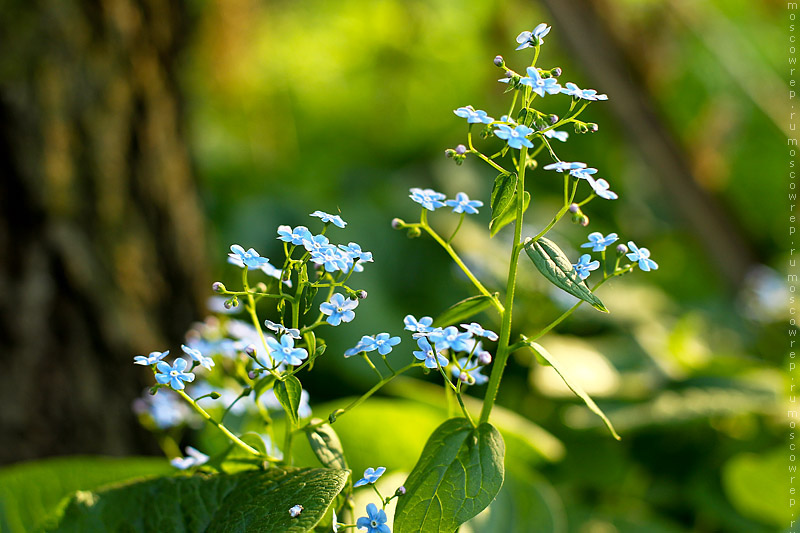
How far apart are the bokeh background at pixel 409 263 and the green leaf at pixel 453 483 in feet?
1.19

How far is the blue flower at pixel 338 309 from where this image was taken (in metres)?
0.51

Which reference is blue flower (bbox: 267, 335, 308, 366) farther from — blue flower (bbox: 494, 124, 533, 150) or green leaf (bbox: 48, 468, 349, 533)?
blue flower (bbox: 494, 124, 533, 150)

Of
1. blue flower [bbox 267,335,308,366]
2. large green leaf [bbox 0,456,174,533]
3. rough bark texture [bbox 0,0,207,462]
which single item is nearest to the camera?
blue flower [bbox 267,335,308,366]

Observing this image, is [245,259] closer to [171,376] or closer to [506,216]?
[171,376]

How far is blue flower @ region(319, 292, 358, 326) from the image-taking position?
51 cm

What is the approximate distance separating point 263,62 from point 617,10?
7.04 feet

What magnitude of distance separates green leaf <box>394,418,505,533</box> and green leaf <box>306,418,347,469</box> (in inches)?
2.8

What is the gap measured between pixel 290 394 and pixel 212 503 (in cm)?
15

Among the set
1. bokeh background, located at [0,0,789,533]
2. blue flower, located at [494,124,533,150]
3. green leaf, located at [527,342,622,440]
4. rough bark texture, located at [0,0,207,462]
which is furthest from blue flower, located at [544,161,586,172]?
rough bark texture, located at [0,0,207,462]

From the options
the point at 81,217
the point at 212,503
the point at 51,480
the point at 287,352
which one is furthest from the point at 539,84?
the point at 81,217

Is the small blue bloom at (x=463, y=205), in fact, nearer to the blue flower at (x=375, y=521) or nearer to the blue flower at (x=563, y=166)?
the blue flower at (x=563, y=166)

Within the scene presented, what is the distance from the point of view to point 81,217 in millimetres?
1208

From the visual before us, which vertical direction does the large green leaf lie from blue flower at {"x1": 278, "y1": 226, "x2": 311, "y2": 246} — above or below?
below

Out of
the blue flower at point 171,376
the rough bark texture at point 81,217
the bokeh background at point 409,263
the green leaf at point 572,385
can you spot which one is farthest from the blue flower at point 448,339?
the rough bark texture at point 81,217
